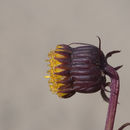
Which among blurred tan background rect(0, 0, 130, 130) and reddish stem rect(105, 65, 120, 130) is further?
blurred tan background rect(0, 0, 130, 130)

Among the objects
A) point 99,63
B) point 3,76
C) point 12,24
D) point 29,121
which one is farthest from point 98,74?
point 12,24

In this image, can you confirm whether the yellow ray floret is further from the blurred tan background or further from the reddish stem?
the blurred tan background

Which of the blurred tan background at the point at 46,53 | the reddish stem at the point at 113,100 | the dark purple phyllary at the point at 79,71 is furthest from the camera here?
the blurred tan background at the point at 46,53

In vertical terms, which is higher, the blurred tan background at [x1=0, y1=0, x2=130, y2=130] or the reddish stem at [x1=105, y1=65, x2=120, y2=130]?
the blurred tan background at [x1=0, y1=0, x2=130, y2=130]

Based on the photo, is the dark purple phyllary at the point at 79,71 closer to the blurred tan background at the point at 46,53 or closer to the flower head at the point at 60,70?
the flower head at the point at 60,70

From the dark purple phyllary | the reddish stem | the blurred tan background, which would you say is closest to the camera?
the reddish stem

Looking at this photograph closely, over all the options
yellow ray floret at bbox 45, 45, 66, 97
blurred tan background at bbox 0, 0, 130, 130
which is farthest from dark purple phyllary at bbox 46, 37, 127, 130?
blurred tan background at bbox 0, 0, 130, 130

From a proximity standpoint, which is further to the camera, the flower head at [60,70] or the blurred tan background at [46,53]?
the blurred tan background at [46,53]

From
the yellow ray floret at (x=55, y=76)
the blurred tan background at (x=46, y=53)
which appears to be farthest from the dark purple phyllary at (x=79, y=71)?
the blurred tan background at (x=46, y=53)

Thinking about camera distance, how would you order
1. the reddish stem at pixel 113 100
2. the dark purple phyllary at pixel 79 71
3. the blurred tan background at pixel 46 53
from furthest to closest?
the blurred tan background at pixel 46 53 → the dark purple phyllary at pixel 79 71 → the reddish stem at pixel 113 100

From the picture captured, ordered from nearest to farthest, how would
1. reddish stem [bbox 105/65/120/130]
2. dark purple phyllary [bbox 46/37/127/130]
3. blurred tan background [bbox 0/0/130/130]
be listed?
reddish stem [bbox 105/65/120/130] → dark purple phyllary [bbox 46/37/127/130] → blurred tan background [bbox 0/0/130/130]
